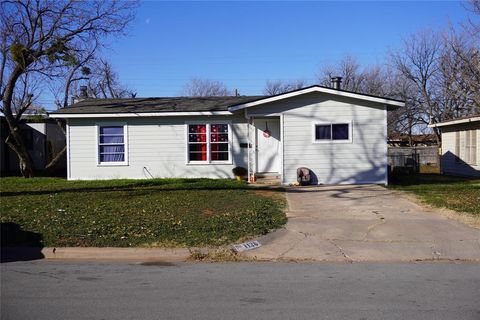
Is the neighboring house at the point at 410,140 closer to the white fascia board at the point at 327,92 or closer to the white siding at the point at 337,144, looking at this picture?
the white siding at the point at 337,144

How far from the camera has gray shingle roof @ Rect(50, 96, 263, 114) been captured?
2077 centimetres

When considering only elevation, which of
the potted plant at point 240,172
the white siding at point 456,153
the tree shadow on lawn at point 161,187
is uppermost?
the white siding at point 456,153

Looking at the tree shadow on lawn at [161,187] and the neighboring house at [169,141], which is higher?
the neighboring house at [169,141]

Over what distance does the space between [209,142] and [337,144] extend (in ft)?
17.3

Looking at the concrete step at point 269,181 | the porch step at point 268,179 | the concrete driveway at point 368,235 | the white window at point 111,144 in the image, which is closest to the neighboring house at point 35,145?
the white window at point 111,144

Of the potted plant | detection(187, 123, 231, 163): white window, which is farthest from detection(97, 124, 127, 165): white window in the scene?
the potted plant

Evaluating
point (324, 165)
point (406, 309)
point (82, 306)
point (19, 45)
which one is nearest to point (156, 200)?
point (324, 165)

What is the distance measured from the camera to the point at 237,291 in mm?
6379

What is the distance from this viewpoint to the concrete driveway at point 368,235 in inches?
344

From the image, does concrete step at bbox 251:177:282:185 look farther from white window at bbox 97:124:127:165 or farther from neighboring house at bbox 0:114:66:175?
neighboring house at bbox 0:114:66:175

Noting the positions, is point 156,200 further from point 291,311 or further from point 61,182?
point 291,311

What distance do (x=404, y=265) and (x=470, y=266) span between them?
1.00 metres

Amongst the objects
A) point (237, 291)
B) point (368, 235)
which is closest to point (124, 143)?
point (368, 235)

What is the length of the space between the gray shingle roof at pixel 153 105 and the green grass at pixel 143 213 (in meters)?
3.84
